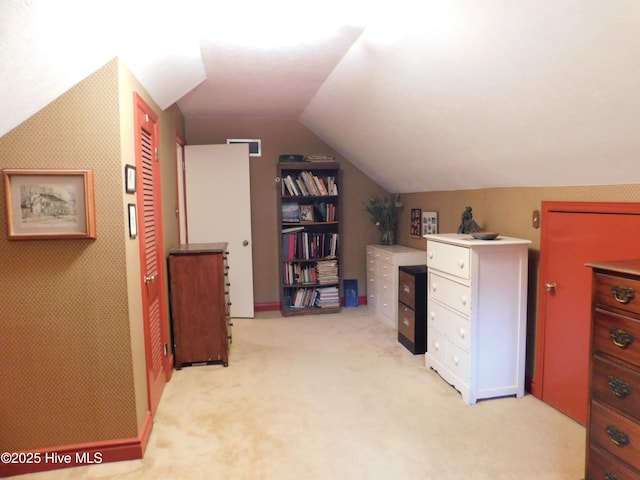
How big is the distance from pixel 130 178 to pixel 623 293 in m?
2.34

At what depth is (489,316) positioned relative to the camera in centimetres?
276

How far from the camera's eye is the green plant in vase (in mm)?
5066

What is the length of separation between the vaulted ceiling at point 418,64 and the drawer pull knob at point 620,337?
0.85 m

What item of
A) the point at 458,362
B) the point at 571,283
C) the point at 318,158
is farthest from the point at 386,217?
the point at 571,283

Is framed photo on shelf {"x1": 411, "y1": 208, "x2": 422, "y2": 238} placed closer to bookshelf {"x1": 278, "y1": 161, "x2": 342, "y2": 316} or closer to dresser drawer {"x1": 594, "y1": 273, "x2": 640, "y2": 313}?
bookshelf {"x1": 278, "y1": 161, "x2": 342, "y2": 316}

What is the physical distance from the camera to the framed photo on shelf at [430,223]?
4301mm

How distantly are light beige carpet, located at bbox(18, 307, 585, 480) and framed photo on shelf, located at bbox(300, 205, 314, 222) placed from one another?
182 centimetres

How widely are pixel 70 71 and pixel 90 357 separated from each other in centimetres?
139

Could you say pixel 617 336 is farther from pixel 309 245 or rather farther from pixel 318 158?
pixel 318 158

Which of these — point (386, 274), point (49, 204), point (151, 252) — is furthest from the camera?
point (386, 274)

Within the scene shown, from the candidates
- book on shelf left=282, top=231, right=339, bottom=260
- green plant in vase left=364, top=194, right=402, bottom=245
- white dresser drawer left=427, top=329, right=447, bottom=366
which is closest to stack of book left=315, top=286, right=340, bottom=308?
book on shelf left=282, top=231, right=339, bottom=260

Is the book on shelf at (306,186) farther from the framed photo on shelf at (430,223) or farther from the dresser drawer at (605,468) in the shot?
the dresser drawer at (605,468)

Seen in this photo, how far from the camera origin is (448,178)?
3.72 meters

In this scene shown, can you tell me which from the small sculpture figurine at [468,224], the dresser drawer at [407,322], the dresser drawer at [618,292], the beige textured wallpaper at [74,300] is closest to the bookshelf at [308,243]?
the dresser drawer at [407,322]
